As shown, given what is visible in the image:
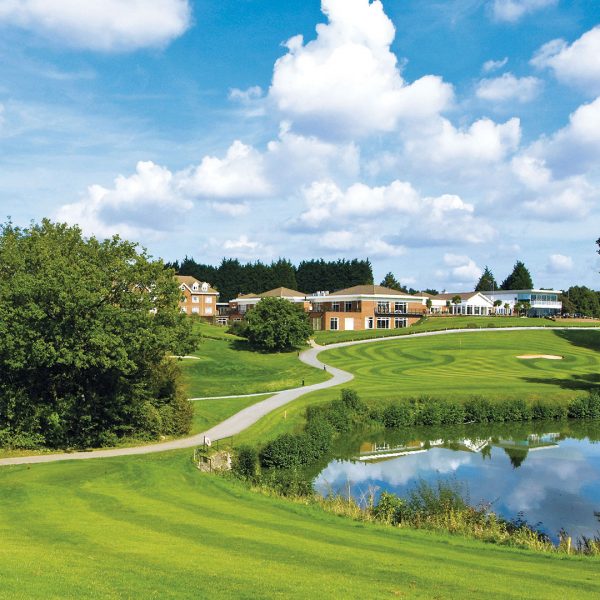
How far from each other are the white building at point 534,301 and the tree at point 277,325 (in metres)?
66.4

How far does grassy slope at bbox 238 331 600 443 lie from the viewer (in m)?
50.0

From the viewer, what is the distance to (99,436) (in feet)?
112

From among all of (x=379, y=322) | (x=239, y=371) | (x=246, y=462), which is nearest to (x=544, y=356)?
(x=379, y=322)

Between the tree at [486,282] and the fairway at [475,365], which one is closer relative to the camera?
the fairway at [475,365]

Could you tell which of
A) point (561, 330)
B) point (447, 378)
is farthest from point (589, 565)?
point (561, 330)

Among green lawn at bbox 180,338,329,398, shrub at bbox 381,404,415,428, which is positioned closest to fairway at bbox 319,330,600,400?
shrub at bbox 381,404,415,428

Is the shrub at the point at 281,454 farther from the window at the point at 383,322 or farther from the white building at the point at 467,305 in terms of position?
the white building at the point at 467,305

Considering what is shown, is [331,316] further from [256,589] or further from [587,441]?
[256,589]

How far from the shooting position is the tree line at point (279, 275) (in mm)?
163750

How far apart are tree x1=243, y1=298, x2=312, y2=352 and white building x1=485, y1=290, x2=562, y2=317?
218ft

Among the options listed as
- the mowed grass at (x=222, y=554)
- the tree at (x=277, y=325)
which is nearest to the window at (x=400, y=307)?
the tree at (x=277, y=325)

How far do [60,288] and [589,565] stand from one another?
26157 millimetres

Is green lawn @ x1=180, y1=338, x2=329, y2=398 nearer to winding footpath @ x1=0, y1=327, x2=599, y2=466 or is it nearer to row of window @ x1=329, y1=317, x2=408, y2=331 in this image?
winding footpath @ x1=0, y1=327, x2=599, y2=466

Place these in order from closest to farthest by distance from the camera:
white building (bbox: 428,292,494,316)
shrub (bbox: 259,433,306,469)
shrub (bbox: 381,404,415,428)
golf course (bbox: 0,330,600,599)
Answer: golf course (bbox: 0,330,600,599), shrub (bbox: 259,433,306,469), shrub (bbox: 381,404,415,428), white building (bbox: 428,292,494,316)
